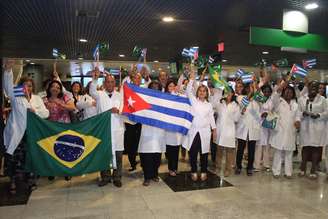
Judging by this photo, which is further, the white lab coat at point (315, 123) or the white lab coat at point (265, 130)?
the white lab coat at point (265, 130)

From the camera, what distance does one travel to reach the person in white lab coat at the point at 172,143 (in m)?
4.59

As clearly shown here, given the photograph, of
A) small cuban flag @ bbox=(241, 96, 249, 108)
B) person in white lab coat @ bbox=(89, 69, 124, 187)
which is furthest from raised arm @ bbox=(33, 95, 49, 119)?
small cuban flag @ bbox=(241, 96, 249, 108)

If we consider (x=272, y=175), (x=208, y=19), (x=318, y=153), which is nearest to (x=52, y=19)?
(x=208, y=19)

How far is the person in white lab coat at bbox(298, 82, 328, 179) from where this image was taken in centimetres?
477

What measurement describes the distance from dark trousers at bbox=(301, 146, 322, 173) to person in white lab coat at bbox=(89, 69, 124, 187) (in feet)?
10.1

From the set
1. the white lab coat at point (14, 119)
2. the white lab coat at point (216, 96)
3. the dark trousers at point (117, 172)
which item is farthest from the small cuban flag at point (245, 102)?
the white lab coat at point (14, 119)

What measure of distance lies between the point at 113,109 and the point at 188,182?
1.58 meters

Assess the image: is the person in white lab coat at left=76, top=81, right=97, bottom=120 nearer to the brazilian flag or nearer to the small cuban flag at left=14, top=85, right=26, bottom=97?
the brazilian flag

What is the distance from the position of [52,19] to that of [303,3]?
4517mm

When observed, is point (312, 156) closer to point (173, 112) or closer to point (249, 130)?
point (249, 130)

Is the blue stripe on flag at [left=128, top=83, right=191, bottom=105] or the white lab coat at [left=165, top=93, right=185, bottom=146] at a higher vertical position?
the blue stripe on flag at [left=128, top=83, right=191, bottom=105]

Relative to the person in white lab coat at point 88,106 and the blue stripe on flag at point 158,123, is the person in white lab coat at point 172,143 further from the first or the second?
the person in white lab coat at point 88,106

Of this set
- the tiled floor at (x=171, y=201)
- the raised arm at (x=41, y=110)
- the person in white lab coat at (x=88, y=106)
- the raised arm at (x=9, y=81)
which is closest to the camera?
the tiled floor at (x=171, y=201)

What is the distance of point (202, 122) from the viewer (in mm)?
4359
